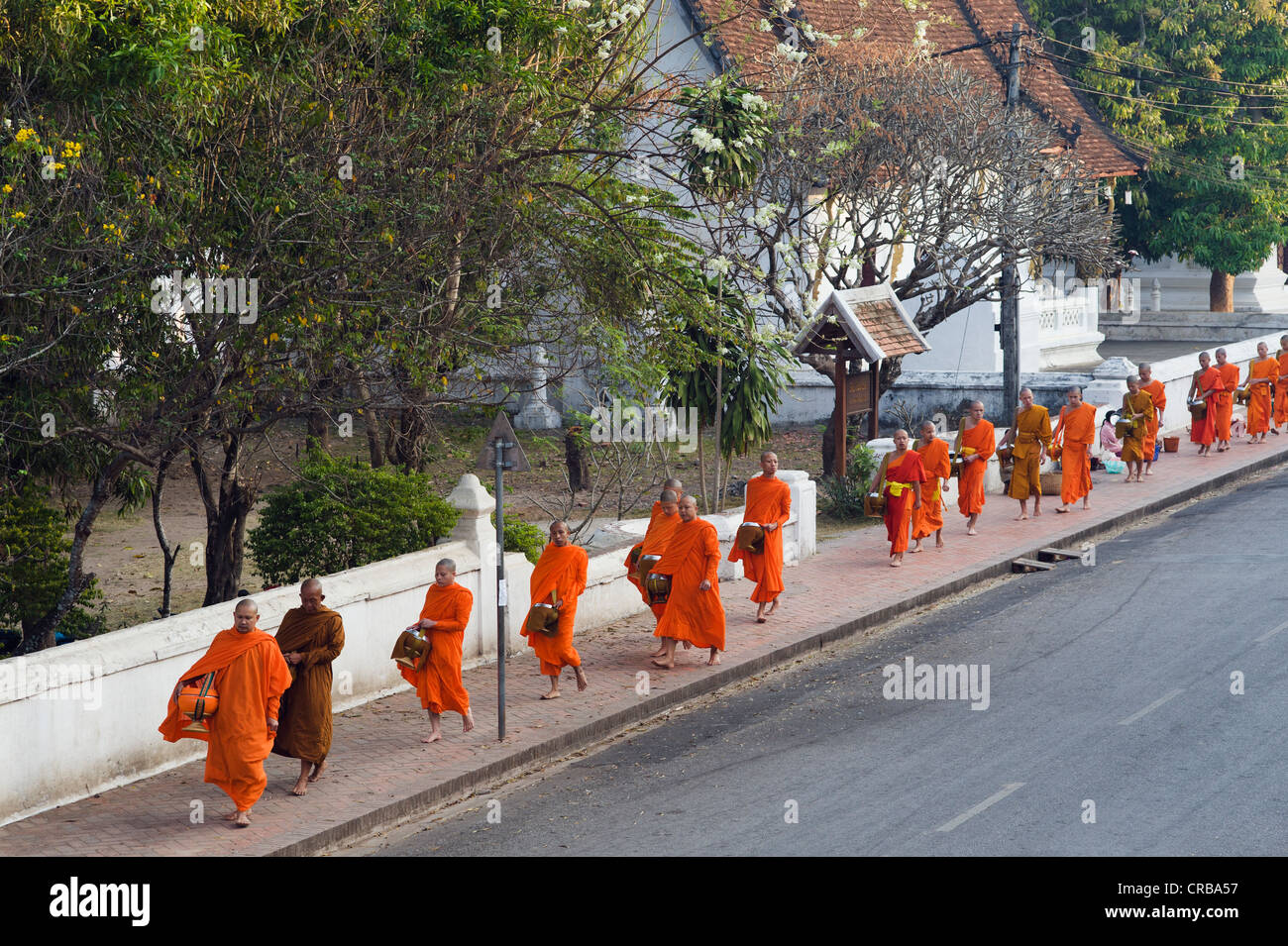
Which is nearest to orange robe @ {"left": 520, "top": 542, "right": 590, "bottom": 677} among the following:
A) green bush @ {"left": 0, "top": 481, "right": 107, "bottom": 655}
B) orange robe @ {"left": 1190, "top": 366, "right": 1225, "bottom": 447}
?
green bush @ {"left": 0, "top": 481, "right": 107, "bottom": 655}

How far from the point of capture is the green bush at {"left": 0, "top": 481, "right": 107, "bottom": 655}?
13289 mm

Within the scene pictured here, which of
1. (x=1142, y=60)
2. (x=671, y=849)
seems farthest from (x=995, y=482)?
(x=1142, y=60)

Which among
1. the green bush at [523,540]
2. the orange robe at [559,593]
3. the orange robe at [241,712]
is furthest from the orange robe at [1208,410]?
the orange robe at [241,712]

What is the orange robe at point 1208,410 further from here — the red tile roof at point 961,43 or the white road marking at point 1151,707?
the white road marking at point 1151,707

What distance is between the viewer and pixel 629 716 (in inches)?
481

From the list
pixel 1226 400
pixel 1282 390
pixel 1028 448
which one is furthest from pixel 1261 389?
pixel 1028 448

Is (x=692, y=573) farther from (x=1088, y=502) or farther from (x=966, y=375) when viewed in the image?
(x=966, y=375)

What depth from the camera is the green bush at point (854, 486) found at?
66.1 feet

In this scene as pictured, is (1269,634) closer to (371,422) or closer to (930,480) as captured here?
(930,480)

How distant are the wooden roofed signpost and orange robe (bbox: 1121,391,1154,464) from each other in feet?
10.5

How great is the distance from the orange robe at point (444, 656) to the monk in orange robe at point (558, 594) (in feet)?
3.32

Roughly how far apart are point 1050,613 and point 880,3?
1794 centimetres

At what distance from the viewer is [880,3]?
29625 millimetres

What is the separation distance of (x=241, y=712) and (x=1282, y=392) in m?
20.6
